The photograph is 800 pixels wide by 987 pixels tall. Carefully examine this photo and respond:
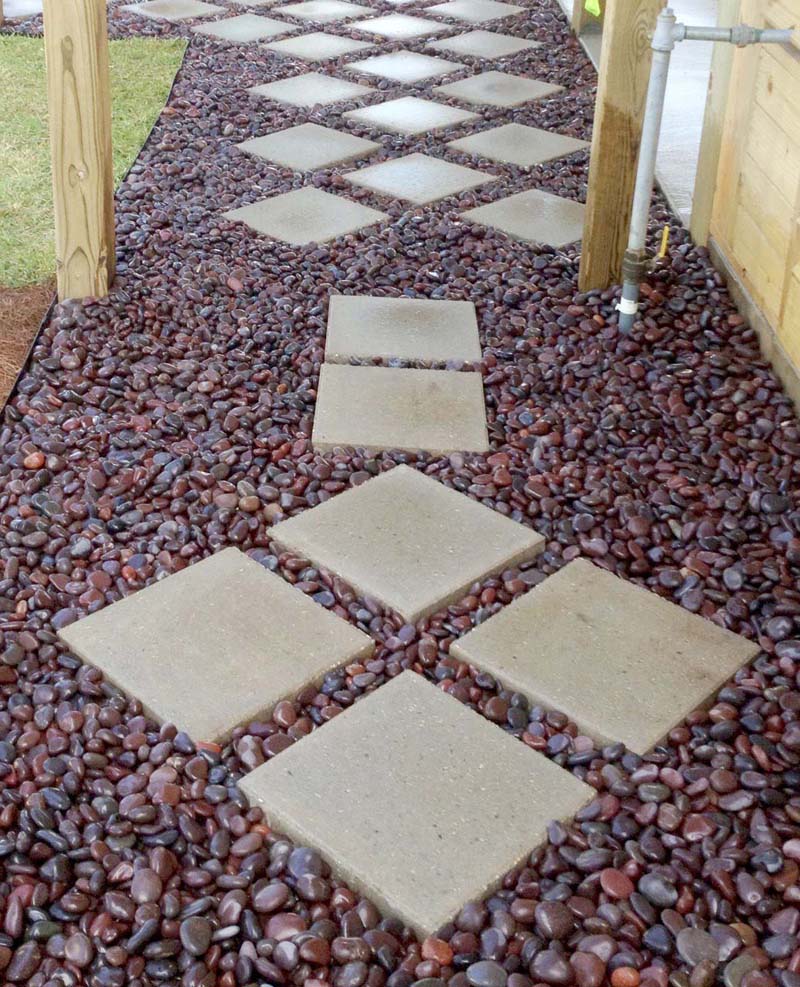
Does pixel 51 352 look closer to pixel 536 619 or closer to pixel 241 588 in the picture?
pixel 241 588

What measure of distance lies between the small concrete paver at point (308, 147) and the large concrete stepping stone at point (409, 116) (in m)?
0.22

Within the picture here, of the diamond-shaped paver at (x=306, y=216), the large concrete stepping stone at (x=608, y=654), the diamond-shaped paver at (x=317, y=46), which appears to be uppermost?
the diamond-shaped paver at (x=317, y=46)

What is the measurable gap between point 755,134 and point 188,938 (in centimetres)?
268

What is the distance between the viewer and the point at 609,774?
182cm

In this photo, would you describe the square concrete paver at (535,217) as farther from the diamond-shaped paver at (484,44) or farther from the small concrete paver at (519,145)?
the diamond-shaped paver at (484,44)

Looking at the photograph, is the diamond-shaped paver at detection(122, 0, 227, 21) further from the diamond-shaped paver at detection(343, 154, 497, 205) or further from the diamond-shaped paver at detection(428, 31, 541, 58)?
the diamond-shaped paver at detection(343, 154, 497, 205)

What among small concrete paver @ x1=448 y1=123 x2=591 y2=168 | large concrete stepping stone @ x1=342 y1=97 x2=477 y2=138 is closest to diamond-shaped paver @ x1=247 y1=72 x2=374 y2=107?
large concrete stepping stone @ x1=342 y1=97 x2=477 y2=138

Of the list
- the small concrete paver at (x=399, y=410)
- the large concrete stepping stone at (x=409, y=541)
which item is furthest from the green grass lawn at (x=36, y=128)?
the large concrete stepping stone at (x=409, y=541)

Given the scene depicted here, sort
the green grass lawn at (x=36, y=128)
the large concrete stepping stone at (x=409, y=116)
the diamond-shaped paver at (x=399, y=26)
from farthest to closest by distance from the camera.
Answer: the diamond-shaped paver at (x=399, y=26) < the large concrete stepping stone at (x=409, y=116) < the green grass lawn at (x=36, y=128)

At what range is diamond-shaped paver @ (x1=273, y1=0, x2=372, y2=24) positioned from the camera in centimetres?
657

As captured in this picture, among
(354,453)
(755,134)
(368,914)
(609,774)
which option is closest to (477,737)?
(609,774)

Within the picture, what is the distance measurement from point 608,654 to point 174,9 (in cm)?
586

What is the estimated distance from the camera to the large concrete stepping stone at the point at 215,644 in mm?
1961

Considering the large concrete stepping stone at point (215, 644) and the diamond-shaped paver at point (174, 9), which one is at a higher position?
the diamond-shaped paver at point (174, 9)
